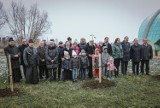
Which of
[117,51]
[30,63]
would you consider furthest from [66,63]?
[117,51]

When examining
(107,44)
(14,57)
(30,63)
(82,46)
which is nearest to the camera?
(30,63)

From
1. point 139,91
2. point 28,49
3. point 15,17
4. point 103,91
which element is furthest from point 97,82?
point 15,17

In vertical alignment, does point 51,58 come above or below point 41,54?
below

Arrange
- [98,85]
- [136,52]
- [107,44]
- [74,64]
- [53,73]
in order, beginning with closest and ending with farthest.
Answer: [98,85]
[74,64]
[53,73]
[107,44]
[136,52]

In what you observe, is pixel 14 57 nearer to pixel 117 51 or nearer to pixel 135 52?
pixel 117 51

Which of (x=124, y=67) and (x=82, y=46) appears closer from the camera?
(x=82, y=46)

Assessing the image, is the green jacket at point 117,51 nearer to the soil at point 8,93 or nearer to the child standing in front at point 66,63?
the child standing in front at point 66,63

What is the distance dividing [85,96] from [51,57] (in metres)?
4.82

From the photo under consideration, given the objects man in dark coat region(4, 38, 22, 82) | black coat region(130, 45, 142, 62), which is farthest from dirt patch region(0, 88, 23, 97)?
black coat region(130, 45, 142, 62)

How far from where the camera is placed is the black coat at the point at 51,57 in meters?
14.5

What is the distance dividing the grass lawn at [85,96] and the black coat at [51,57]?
4.87 ft

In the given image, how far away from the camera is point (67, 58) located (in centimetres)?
1463

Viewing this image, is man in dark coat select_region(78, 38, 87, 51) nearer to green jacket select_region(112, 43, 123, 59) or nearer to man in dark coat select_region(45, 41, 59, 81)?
man in dark coat select_region(45, 41, 59, 81)

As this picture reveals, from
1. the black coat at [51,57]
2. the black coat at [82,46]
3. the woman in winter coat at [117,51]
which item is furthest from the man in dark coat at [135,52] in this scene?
the black coat at [51,57]
